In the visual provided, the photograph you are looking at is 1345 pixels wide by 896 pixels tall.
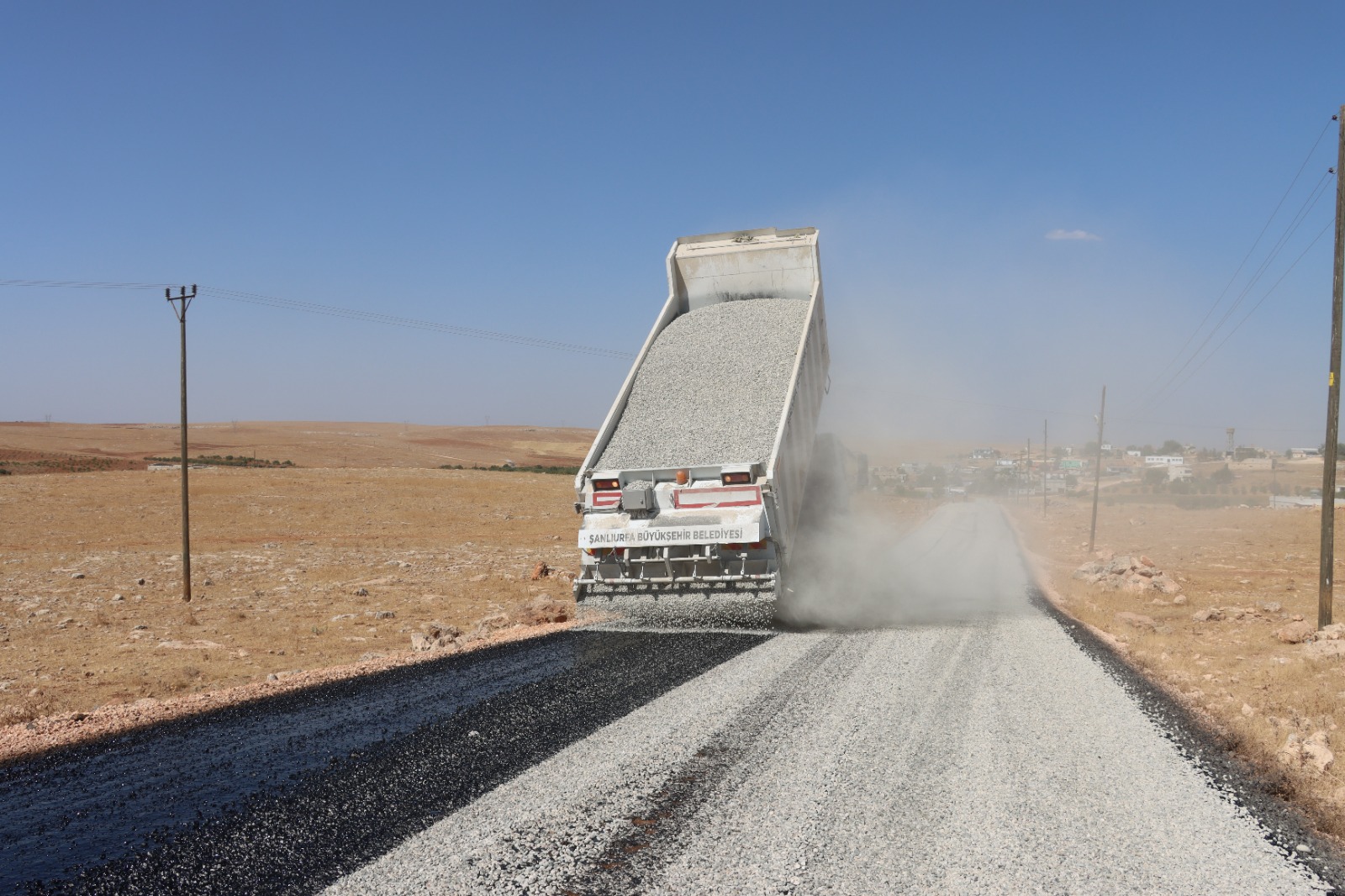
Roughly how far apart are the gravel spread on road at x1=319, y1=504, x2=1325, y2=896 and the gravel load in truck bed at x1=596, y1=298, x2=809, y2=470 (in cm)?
393

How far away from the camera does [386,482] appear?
48531 millimetres

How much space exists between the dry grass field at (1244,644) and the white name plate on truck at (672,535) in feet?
14.9

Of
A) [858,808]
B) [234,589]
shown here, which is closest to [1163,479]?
[234,589]

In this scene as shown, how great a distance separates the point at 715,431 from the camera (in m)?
11.8

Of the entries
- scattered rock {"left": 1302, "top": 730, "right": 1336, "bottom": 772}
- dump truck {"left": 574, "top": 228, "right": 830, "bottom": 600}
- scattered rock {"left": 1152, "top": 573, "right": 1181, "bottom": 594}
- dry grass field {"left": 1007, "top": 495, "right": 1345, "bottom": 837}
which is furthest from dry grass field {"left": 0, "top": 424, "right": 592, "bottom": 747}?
scattered rock {"left": 1152, "top": 573, "right": 1181, "bottom": 594}

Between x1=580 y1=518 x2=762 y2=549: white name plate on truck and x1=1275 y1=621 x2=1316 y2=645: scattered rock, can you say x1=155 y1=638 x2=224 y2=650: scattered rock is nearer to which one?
x1=580 y1=518 x2=762 y2=549: white name plate on truck

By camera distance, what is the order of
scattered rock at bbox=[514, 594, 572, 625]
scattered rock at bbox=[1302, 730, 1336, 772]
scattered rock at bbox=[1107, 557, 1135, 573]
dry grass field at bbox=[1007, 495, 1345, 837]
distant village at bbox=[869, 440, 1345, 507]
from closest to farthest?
Result: 1. scattered rock at bbox=[1302, 730, 1336, 772]
2. dry grass field at bbox=[1007, 495, 1345, 837]
3. scattered rock at bbox=[514, 594, 572, 625]
4. scattered rock at bbox=[1107, 557, 1135, 573]
5. distant village at bbox=[869, 440, 1345, 507]

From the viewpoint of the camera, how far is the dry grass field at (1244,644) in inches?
259

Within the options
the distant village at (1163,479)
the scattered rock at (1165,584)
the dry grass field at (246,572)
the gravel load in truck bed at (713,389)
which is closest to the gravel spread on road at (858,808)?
the gravel load in truck bed at (713,389)

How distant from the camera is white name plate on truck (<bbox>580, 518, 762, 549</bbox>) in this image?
35.1ft

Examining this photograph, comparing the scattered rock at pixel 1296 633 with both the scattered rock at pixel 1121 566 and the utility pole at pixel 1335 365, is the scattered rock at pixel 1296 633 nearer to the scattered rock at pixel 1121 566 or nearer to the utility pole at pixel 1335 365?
the utility pole at pixel 1335 365

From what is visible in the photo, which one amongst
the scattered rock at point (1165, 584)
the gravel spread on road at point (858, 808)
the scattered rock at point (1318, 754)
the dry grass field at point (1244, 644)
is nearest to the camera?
the gravel spread on road at point (858, 808)

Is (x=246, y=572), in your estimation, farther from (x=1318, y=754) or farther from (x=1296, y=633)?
(x=1318, y=754)

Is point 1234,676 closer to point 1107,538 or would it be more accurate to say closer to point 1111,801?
point 1111,801
